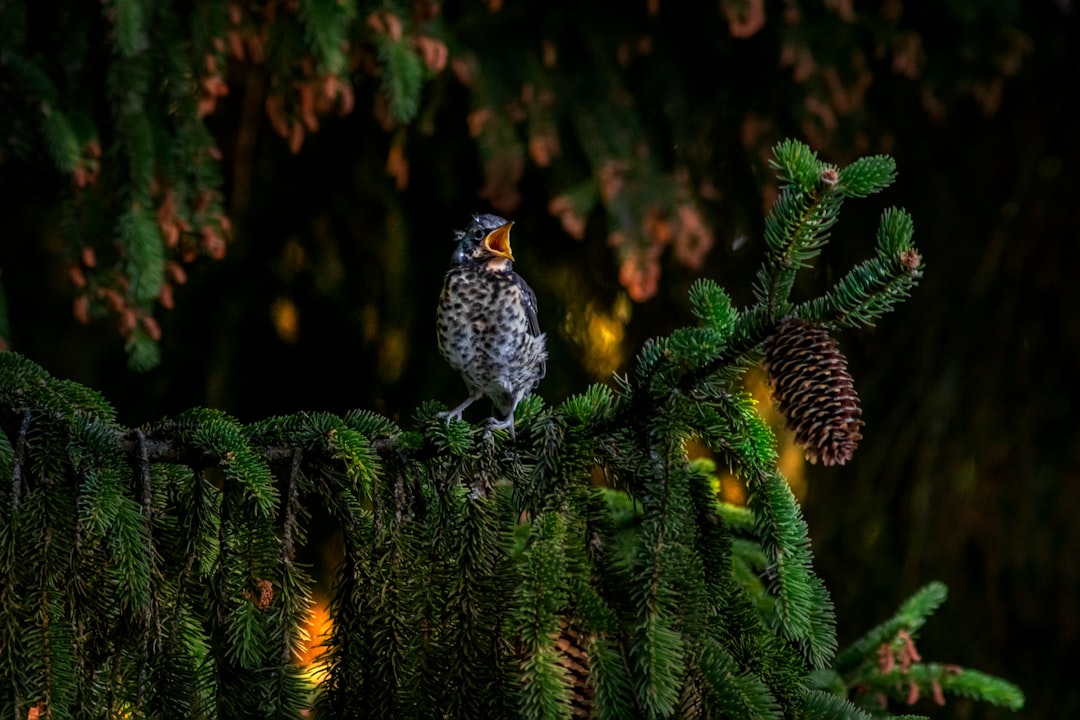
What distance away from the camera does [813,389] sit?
1022 millimetres

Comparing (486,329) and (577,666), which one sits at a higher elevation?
(486,329)

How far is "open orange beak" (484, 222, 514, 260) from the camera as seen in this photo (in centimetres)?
253

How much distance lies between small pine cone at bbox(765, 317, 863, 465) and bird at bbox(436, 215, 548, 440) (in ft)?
4.49

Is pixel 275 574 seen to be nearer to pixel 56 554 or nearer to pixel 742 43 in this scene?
pixel 56 554

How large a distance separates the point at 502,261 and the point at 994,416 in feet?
5.64

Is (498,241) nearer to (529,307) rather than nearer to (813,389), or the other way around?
(529,307)

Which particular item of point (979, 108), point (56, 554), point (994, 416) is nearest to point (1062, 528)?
point (994, 416)

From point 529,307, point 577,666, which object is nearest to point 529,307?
point 529,307

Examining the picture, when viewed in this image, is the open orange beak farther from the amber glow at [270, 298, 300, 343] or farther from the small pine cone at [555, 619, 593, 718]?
the small pine cone at [555, 619, 593, 718]

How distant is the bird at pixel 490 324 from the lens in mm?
2418

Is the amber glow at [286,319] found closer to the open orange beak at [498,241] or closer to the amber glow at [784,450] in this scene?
the open orange beak at [498,241]

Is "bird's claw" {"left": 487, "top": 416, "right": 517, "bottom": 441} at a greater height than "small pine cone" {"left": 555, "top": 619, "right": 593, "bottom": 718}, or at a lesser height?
greater

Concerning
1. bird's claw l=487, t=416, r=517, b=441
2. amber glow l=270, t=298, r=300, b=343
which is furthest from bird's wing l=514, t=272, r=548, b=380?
bird's claw l=487, t=416, r=517, b=441

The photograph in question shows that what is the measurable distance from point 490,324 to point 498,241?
228 mm
